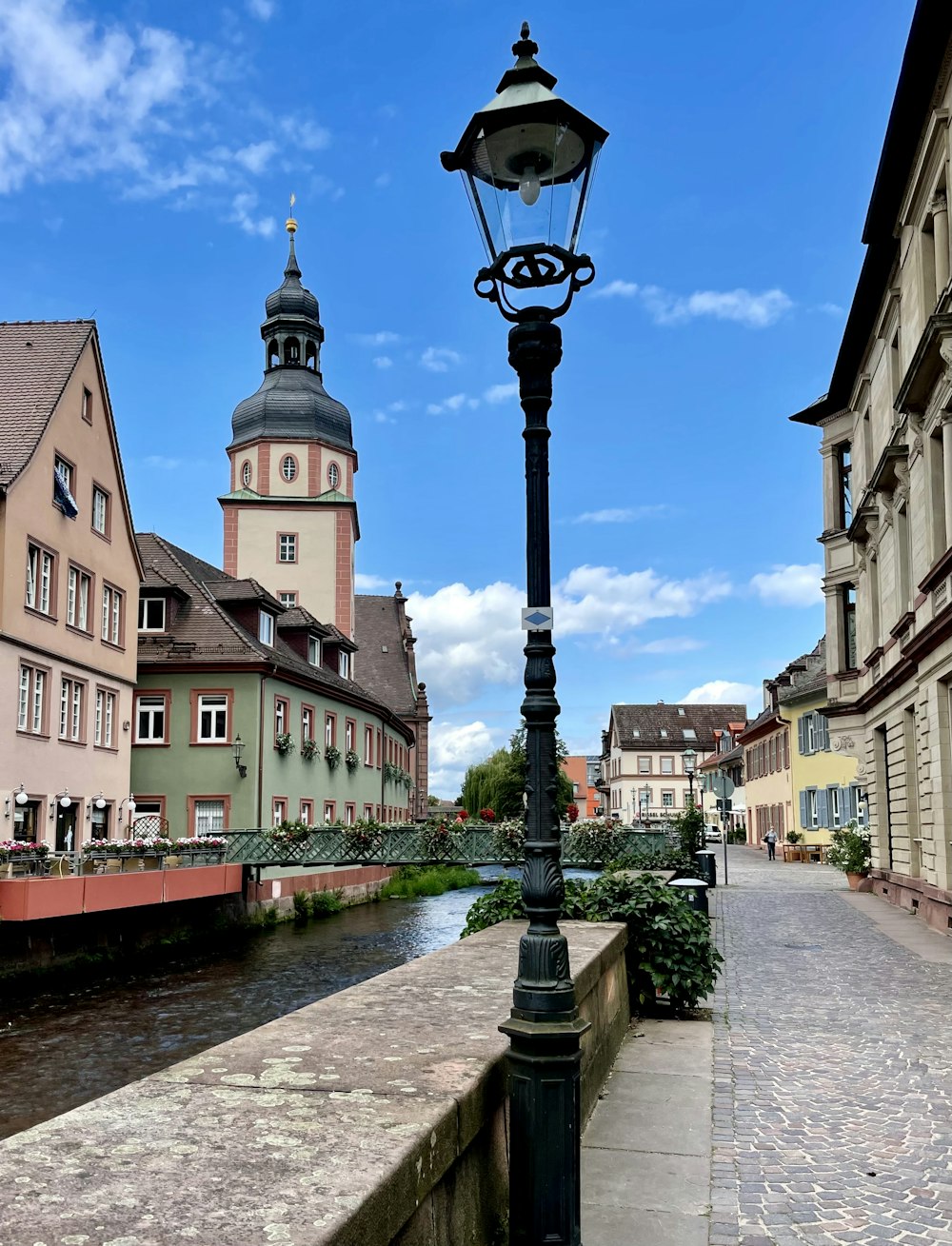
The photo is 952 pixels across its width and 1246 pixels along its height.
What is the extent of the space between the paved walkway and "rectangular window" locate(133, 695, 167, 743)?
25770 millimetres

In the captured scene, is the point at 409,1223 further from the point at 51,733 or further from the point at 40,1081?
the point at 51,733

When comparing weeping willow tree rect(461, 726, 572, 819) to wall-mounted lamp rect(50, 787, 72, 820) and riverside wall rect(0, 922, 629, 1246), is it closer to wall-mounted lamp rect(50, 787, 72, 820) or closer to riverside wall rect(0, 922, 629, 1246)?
wall-mounted lamp rect(50, 787, 72, 820)

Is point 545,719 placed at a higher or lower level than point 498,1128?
higher

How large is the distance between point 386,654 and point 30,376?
45.4 meters

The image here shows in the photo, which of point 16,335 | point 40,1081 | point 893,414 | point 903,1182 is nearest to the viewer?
point 903,1182

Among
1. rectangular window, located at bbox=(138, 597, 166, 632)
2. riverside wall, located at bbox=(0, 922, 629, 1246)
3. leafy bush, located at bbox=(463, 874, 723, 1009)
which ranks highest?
rectangular window, located at bbox=(138, 597, 166, 632)

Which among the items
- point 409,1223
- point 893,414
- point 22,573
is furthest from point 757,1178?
point 22,573

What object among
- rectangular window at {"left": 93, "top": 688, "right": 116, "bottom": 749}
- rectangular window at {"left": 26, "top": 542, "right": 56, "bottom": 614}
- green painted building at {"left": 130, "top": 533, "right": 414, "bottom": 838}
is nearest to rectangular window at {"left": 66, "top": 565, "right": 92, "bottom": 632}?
rectangular window at {"left": 26, "top": 542, "right": 56, "bottom": 614}

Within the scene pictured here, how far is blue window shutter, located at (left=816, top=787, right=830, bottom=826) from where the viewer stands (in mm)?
47031

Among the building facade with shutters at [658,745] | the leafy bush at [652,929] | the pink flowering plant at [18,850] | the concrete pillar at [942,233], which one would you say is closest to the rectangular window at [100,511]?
the pink flowering plant at [18,850]

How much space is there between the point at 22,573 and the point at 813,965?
59.8 feet

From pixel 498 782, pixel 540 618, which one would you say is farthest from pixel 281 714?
pixel 498 782

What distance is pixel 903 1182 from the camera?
545cm

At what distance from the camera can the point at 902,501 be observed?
20.6 metres
